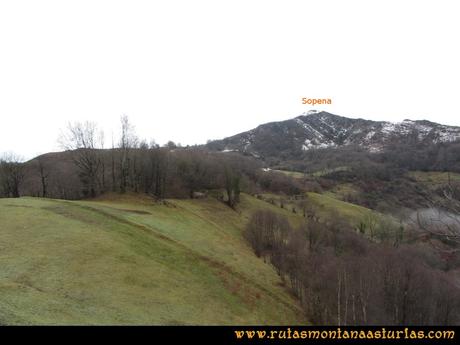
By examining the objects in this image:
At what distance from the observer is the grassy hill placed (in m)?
17.7

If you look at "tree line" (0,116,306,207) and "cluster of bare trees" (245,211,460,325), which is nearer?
"cluster of bare trees" (245,211,460,325)

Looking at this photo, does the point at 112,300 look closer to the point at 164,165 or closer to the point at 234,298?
the point at 234,298

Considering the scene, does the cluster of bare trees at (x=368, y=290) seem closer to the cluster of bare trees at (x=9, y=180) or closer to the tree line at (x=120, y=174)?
the tree line at (x=120, y=174)

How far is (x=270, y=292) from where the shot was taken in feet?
110

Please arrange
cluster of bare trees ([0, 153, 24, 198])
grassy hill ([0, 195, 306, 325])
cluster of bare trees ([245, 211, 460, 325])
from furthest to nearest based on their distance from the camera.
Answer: cluster of bare trees ([0, 153, 24, 198]) < cluster of bare trees ([245, 211, 460, 325]) < grassy hill ([0, 195, 306, 325])

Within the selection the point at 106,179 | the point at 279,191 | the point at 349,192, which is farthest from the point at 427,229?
the point at 349,192

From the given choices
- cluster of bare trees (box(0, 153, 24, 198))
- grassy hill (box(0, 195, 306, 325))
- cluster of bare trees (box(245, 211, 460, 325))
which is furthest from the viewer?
cluster of bare trees (box(0, 153, 24, 198))

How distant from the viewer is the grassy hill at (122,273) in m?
17.7

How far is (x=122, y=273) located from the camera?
23.8 metres

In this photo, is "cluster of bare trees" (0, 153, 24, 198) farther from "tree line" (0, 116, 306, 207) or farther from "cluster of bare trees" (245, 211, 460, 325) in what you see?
"cluster of bare trees" (245, 211, 460, 325)

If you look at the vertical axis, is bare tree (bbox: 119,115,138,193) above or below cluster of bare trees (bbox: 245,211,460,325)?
above

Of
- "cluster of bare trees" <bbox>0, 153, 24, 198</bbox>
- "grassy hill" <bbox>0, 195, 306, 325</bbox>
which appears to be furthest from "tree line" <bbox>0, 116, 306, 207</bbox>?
"grassy hill" <bbox>0, 195, 306, 325</bbox>

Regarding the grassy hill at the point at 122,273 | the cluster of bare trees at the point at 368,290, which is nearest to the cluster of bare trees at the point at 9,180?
the grassy hill at the point at 122,273
